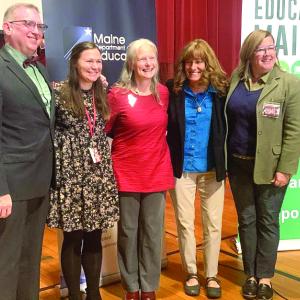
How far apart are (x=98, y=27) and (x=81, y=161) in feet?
2.94

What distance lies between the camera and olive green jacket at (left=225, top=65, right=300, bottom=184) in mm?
2361

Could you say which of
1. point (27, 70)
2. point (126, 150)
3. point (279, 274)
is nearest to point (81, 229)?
point (126, 150)

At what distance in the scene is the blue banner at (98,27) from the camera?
2459 mm

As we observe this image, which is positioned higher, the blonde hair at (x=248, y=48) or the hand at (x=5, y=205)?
the blonde hair at (x=248, y=48)

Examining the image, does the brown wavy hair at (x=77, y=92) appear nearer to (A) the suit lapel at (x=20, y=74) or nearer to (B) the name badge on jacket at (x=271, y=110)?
(A) the suit lapel at (x=20, y=74)

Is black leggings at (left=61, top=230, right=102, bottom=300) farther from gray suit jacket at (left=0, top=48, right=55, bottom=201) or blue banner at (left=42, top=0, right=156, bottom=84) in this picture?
blue banner at (left=42, top=0, right=156, bottom=84)

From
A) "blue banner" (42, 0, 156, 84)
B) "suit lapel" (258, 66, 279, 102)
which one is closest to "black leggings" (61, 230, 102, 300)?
"blue banner" (42, 0, 156, 84)

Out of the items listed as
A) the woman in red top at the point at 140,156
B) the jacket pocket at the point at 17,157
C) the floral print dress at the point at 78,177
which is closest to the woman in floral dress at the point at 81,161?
the floral print dress at the point at 78,177

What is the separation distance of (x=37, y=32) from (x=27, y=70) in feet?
0.55

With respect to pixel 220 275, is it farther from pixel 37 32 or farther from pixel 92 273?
pixel 37 32

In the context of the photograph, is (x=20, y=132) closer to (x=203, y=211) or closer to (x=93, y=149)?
(x=93, y=149)

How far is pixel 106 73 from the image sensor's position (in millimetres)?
2699

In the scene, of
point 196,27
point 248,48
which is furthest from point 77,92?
point 196,27

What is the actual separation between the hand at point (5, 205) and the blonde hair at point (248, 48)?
54.4 inches
